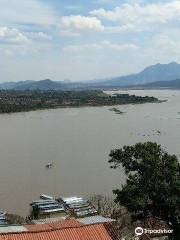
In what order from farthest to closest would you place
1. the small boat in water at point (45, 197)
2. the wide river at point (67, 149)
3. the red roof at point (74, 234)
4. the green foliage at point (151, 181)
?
1. the wide river at point (67, 149)
2. the small boat in water at point (45, 197)
3. the green foliage at point (151, 181)
4. the red roof at point (74, 234)

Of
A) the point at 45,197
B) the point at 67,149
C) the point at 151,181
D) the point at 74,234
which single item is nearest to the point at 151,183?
the point at 151,181

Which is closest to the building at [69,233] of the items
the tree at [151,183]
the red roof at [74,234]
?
the red roof at [74,234]

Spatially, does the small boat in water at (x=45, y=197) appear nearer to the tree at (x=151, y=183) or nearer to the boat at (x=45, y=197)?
the boat at (x=45, y=197)

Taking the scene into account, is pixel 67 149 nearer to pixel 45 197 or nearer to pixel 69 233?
Answer: pixel 45 197

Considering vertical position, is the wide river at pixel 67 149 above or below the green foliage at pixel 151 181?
below

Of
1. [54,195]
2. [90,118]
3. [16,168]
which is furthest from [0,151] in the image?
[90,118]

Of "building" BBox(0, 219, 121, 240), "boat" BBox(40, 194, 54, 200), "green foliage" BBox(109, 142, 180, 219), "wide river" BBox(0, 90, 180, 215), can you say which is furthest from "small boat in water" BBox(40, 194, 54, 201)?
"building" BBox(0, 219, 121, 240)
